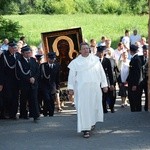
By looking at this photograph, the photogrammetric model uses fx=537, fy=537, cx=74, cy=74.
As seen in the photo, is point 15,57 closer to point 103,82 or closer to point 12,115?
point 12,115

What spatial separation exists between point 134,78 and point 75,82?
11.0 ft

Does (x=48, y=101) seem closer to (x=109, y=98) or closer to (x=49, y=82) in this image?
(x=49, y=82)

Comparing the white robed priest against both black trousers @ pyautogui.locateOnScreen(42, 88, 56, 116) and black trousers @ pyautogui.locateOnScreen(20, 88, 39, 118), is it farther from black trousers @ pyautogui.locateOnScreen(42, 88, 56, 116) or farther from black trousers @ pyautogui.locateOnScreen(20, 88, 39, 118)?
black trousers @ pyautogui.locateOnScreen(42, 88, 56, 116)

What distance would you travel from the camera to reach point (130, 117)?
13.0 meters

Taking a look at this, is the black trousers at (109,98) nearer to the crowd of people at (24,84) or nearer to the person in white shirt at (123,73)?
the person in white shirt at (123,73)

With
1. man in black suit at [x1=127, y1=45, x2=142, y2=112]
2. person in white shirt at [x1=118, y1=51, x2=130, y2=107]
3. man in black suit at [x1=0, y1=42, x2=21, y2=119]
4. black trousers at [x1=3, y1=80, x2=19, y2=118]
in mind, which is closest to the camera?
man in black suit at [x1=0, y1=42, x2=21, y2=119]

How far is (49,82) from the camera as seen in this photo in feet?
46.9

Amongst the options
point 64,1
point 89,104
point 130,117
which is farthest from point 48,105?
point 64,1

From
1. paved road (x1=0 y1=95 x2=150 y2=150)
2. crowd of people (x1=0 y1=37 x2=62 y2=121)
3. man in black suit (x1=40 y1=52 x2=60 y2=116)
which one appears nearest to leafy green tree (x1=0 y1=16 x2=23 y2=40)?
man in black suit (x1=40 y1=52 x2=60 y2=116)

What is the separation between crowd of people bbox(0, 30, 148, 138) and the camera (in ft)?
36.1

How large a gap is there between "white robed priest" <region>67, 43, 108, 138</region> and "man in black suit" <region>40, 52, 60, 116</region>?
10.1 ft

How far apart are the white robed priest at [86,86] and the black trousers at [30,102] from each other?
182 cm

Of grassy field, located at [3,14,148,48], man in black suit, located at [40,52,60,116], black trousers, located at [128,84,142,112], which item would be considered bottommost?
black trousers, located at [128,84,142,112]

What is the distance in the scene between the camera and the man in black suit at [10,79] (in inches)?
A: 508
